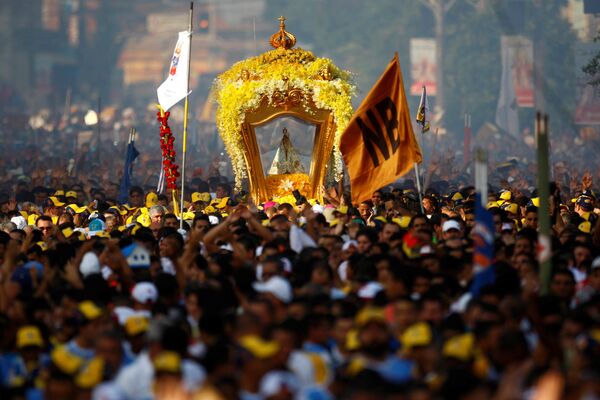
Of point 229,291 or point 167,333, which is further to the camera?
point 229,291

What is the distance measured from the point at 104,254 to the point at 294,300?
3.60 metres

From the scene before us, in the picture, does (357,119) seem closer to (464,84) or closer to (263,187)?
(263,187)

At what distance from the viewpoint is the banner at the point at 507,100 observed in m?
54.3

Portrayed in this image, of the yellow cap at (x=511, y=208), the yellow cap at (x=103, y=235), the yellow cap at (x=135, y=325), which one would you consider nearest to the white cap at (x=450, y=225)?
the yellow cap at (x=511, y=208)

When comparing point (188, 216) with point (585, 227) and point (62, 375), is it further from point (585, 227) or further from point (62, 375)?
point (62, 375)

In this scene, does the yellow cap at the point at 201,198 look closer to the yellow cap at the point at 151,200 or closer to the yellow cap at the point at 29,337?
the yellow cap at the point at 151,200

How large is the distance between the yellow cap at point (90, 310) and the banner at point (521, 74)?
4314cm

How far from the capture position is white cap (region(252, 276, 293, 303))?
1153 cm

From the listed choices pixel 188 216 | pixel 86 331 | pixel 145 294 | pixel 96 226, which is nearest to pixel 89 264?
pixel 145 294

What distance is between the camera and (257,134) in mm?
22562

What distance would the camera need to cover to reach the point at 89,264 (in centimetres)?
1402

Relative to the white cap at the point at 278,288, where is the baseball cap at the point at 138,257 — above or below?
above

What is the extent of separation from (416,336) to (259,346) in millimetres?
984

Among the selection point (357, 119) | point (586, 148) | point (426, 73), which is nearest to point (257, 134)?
point (357, 119)
